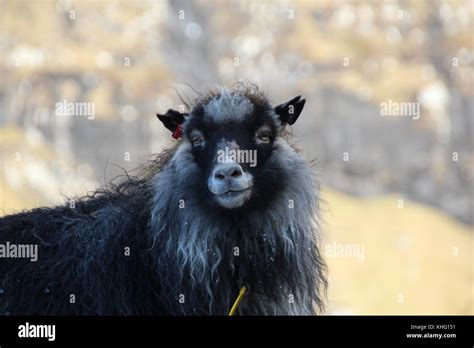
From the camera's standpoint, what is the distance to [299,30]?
80.8 metres

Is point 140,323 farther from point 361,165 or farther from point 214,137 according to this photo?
point 361,165

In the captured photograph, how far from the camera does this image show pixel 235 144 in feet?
37.9

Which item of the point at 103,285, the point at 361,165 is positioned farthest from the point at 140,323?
the point at 361,165

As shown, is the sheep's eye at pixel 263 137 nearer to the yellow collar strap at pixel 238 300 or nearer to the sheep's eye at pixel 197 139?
the sheep's eye at pixel 197 139

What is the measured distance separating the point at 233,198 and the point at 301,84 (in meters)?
64.7

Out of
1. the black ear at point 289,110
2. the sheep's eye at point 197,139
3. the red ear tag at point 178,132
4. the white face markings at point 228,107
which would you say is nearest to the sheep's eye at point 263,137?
the white face markings at point 228,107

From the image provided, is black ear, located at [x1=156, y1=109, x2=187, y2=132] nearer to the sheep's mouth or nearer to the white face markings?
the white face markings

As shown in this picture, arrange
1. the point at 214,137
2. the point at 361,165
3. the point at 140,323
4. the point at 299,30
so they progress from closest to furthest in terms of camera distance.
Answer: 1. the point at 140,323
2. the point at 214,137
3. the point at 361,165
4. the point at 299,30

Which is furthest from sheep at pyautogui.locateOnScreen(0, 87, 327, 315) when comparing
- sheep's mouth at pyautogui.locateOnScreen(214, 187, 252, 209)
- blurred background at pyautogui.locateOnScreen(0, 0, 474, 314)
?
blurred background at pyautogui.locateOnScreen(0, 0, 474, 314)

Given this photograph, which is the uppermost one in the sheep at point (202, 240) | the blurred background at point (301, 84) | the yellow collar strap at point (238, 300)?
the blurred background at point (301, 84)

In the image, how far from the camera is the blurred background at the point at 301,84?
231 feet

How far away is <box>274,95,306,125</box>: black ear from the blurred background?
51585 mm

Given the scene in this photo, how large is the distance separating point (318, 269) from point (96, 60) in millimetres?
66459

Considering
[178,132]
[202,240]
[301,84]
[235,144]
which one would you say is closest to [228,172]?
[235,144]
